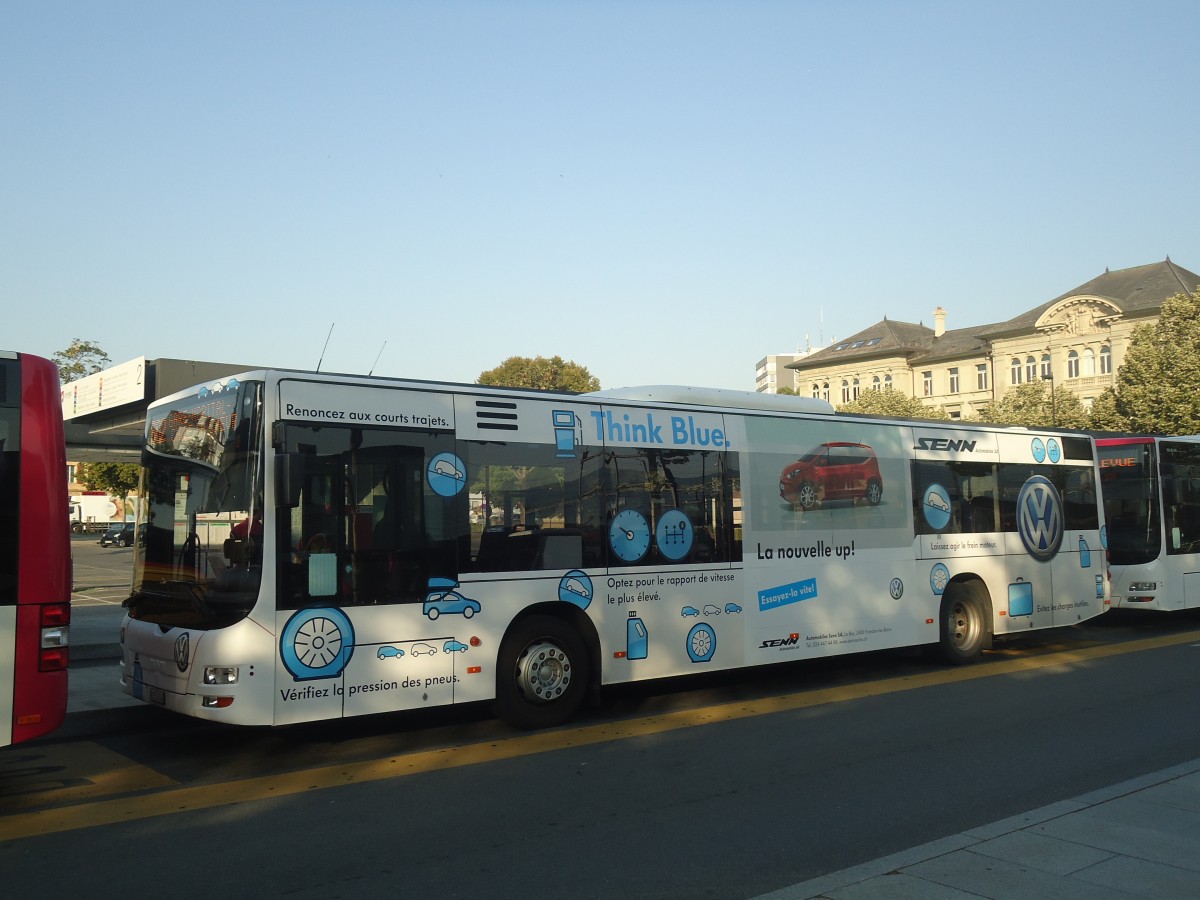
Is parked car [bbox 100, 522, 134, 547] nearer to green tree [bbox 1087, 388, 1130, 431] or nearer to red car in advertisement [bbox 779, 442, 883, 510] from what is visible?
green tree [bbox 1087, 388, 1130, 431]

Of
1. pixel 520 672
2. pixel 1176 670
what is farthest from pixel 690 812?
pixel 1176 670

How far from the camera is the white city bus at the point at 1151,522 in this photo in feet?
59.2

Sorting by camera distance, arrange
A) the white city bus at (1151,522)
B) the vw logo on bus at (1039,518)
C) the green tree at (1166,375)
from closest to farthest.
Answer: the vw logo on bus at (1039,518), the white city bus at (1151,522), the green tree at (1166,375)

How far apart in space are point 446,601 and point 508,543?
0.83 meters

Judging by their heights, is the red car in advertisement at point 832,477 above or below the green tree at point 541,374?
below

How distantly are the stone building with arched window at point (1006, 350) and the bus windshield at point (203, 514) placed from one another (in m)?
58.0

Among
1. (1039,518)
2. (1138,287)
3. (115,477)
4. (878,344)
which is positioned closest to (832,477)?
(1039,518)

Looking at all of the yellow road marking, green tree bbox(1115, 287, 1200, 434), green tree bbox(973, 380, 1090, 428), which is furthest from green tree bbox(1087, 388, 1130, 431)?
the yellow road marking

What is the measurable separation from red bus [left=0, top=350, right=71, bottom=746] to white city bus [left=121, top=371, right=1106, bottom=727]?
1.27 meters

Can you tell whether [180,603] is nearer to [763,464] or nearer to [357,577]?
[357,577]

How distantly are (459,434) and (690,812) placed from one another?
12.9 ft

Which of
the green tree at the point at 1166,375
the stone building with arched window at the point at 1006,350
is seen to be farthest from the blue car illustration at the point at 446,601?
the stone building with arched window at the point at 1006,350

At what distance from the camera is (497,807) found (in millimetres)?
7066

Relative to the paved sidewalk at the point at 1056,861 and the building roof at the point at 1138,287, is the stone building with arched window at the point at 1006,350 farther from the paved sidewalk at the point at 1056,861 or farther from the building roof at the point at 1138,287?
the paved sidewalk at the point at 1056,861
